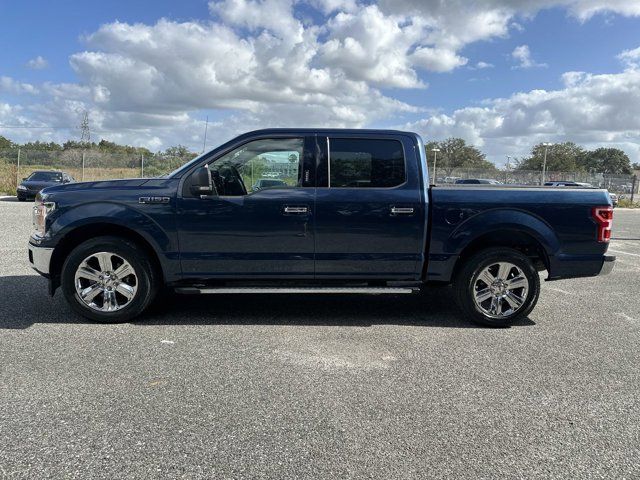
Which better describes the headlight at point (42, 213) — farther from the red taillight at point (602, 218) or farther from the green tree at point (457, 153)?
the green tree at point (457, 153)

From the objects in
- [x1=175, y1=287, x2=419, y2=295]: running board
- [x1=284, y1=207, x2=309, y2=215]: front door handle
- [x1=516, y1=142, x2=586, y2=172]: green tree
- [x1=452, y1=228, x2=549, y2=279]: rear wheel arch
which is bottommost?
[x1=175, y1=287, x2=419, y2=295]: running board

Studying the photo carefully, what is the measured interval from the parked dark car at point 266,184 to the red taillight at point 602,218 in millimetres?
3109

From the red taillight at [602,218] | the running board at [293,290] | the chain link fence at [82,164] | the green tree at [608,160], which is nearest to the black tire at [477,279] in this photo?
the running board at [293,290]

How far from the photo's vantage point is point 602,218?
197 inches

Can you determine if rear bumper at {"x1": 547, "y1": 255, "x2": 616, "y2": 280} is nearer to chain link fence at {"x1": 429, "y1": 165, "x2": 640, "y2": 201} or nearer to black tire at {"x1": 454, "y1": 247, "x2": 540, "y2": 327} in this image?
black tire at {"x1": 454, "y1": 247, "x2": 540, "y2": 327}

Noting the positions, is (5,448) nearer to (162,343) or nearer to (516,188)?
(162,343)

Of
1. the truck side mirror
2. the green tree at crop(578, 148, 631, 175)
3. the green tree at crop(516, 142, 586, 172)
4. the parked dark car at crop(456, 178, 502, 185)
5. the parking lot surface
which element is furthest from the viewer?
the green tree at crop(578, 148, 631, 175)

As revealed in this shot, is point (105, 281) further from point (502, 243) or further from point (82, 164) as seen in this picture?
point (82, 164)

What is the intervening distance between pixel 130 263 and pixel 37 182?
20.2m

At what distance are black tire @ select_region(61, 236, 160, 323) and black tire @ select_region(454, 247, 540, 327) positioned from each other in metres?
3.12

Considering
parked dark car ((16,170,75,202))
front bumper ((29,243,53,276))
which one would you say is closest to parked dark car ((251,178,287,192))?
front bumper ((29,243,53,276))

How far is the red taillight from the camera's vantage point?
5.01m

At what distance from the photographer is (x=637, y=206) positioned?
36438 millimetres

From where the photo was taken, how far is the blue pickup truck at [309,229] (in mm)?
4902
